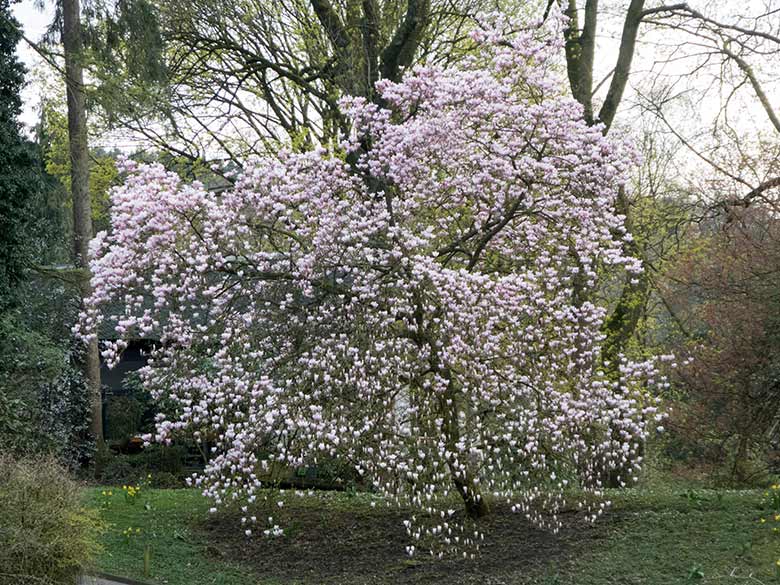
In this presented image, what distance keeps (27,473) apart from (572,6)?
528 inches

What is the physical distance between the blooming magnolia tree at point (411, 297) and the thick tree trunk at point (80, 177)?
29.4 ft

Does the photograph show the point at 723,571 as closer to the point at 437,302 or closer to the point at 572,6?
the point at 437,302

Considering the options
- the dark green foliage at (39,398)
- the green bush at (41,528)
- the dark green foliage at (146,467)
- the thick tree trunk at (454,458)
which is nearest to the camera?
the green bush at (41,528)

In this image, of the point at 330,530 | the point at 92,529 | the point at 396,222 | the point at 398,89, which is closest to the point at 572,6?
the point at 398,89

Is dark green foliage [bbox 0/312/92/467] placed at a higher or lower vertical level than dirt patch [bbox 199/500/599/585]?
higher

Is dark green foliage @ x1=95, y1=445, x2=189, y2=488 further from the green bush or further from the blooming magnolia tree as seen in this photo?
the green bush

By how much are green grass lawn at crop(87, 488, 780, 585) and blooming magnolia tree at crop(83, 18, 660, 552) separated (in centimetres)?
43

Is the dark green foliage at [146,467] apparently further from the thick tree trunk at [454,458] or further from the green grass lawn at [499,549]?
the thick tree trunk at [454,458]

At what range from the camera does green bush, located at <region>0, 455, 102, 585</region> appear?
6523mm

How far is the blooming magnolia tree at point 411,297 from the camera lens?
839 cm

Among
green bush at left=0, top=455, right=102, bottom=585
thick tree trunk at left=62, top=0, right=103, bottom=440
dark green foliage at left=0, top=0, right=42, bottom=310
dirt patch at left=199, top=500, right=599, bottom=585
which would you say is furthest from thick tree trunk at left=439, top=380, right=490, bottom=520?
thick tree trunk at left=62, top=0, right=103, bottom=440

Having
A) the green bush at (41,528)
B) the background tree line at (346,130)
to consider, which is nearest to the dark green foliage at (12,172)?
the background tree line at (346,130)

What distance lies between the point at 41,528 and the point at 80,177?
42.1 feet

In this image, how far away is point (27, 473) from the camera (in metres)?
7.26
